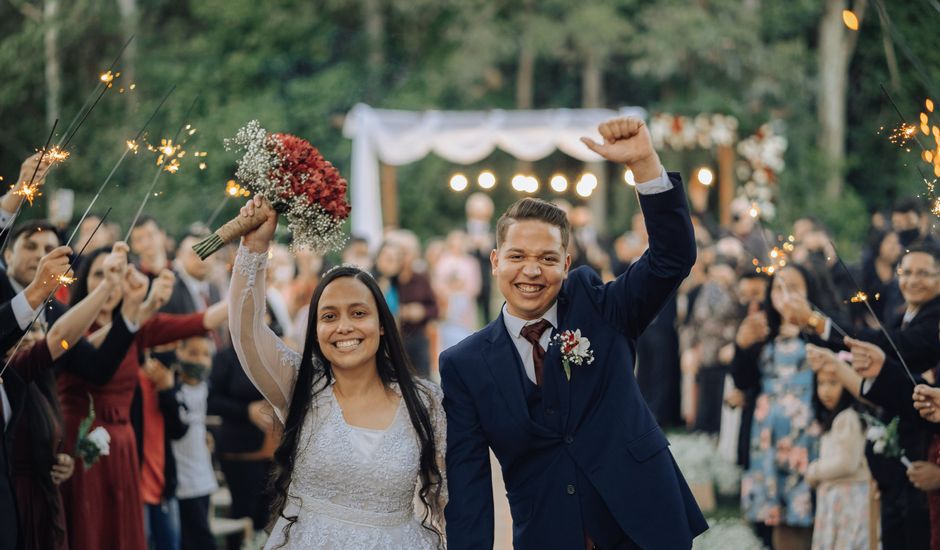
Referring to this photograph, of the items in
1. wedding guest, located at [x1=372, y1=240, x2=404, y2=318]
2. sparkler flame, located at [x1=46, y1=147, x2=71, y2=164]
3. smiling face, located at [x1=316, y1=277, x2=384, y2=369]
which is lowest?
smiling face, located at [x1=316, y1=277, x2=384, y2=369]

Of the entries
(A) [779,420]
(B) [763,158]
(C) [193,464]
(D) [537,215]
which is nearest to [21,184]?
(D) [537,215]

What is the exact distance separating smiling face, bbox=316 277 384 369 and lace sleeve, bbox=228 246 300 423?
0.61ft

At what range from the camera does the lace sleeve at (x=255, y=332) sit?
4.27 meters

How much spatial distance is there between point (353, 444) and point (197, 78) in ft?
77.1

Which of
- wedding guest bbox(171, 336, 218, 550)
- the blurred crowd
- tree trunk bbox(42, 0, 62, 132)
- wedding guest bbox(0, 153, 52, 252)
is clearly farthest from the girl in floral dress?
tree trunk bbox(42, 0, 62, 132)

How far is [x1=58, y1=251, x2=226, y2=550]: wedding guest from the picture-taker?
584 centimetres

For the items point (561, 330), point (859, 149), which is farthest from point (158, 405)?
point (859, 149)

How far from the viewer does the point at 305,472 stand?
434 centimetres

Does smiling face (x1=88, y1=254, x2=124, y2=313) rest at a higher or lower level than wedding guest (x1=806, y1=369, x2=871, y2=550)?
higher

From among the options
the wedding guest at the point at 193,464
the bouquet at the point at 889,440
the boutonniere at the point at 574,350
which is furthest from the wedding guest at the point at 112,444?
the bouquet at the point at 889,440

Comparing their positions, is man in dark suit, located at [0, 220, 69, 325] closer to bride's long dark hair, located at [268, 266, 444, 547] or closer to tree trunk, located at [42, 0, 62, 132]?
bride's long dark hair, located at [268, 266, 444, 547]

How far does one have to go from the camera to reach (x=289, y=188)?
425 cm

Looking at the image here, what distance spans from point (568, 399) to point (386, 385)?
2.49ft

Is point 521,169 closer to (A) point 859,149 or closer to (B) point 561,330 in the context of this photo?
(A) point 859,149
